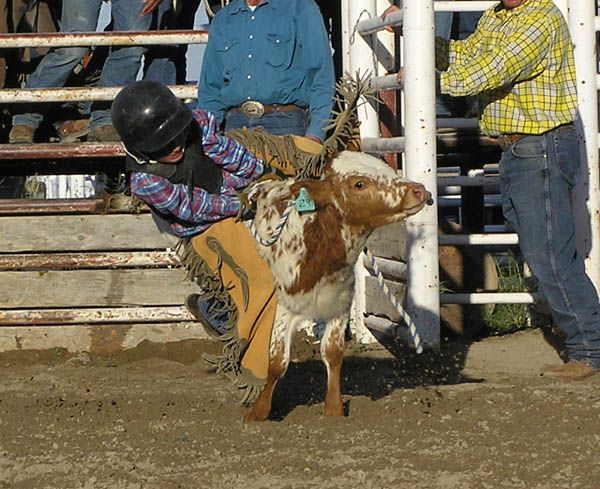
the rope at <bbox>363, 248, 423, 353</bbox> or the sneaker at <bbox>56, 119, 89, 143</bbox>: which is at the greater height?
the sneaker at <bbox>56, 119, 89, 143</bbox>

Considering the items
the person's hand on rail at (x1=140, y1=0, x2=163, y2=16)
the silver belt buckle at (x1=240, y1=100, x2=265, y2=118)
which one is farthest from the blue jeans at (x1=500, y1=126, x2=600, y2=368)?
the person's hand on rail at (x1=140, y1=0, x2=163, y2=16)

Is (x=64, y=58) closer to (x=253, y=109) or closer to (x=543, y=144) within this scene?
(x=253, y=109)

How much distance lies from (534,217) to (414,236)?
0.76 meters

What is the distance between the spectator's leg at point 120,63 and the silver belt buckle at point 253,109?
1412 millimetres

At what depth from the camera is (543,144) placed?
5.92 meters

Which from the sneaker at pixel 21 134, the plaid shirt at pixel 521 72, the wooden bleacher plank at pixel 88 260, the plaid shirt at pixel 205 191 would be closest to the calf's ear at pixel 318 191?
the plaid shirt at pixel 205 191

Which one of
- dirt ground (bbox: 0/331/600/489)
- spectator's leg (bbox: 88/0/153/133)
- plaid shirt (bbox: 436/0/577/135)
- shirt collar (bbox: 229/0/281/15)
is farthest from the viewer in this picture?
spectator's leg (bbox: 88/0/153/133)

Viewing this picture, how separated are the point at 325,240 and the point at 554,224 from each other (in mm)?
1357

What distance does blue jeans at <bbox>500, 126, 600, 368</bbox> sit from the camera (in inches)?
233

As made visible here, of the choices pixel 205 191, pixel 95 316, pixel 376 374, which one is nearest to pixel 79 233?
pixel 95 316

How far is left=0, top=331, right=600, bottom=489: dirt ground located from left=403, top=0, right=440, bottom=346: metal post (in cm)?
30

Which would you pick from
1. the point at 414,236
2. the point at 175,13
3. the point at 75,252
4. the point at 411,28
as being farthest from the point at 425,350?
the point at 175,13

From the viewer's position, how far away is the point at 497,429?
4.87 meters

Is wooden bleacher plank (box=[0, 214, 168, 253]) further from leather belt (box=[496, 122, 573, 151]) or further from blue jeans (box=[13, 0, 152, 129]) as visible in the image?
leather belt (box=[496, 122, 573, 151])
